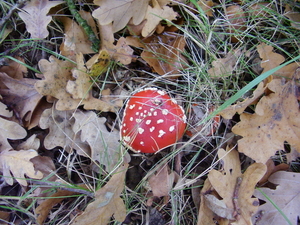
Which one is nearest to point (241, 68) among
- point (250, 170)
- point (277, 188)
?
point (250, 170)

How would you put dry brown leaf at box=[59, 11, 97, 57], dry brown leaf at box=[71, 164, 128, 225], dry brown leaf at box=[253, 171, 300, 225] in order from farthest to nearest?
1. dry brown leaf at box=[59, 11, 97, 57]
2. dry brown leaf at box=[253, 171, 300, 225]
3. dry brown leaf at box=[71, 164, 128, 225]

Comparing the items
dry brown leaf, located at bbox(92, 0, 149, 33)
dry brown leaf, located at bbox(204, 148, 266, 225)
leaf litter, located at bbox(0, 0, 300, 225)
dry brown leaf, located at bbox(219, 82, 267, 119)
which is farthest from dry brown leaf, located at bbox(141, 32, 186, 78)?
dry brown leaf, located at bbox(204, 148, 266, 225)

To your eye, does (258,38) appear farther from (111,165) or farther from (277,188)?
(111,165)

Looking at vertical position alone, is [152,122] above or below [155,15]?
below

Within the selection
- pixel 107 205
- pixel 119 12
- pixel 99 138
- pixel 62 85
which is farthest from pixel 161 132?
pixel 119 12

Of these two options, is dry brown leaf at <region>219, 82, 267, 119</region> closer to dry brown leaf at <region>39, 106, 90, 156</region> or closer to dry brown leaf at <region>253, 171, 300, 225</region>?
dry brown leaf at <region>253, 171, 300, 225</region>

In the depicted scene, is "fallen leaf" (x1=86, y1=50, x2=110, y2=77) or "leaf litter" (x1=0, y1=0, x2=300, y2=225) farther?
"fallen leaf" (x1=86, y1=50, x2=110, y2=77)

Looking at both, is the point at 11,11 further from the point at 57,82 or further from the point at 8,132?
the point at 8,132
